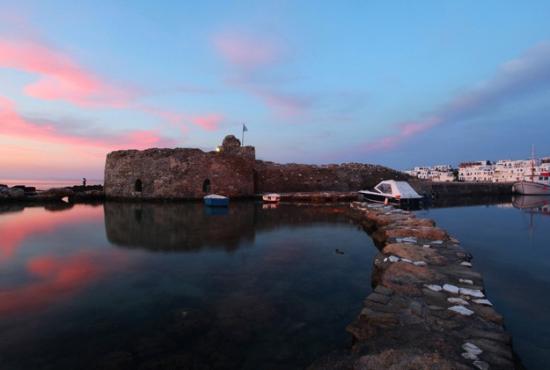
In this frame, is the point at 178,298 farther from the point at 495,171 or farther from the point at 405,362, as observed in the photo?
the point at 495,171

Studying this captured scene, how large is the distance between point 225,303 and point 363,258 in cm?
383

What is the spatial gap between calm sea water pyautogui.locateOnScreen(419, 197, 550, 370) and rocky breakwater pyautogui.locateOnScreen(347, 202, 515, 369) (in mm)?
634

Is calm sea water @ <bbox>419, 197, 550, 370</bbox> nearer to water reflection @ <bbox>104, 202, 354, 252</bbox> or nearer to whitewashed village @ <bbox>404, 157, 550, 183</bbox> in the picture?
water reflection @ <bbox>104, 202, 354, 252</bbox>

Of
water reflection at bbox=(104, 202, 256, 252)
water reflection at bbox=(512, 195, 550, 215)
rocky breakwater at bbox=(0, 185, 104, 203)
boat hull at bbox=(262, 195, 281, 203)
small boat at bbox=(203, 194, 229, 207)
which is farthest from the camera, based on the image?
rocky breakwater at bbox=(0, 185, 104, 203)

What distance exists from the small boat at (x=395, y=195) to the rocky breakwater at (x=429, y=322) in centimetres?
1201

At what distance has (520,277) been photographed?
18.8 feet

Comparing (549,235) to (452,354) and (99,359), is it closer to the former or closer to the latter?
(452,354)

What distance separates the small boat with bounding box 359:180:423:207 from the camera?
1662 cm

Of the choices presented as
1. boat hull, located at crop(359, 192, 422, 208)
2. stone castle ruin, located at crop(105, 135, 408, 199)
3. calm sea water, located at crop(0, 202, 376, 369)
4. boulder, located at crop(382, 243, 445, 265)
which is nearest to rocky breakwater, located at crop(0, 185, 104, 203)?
stone castle ruin, located at crop(105, 135, 408, 199)

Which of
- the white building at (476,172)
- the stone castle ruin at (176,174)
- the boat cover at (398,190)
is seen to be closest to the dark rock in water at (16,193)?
the stone castle ruin at (176,174)

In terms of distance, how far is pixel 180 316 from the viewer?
4.06 metres

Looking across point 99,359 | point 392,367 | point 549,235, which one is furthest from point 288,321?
point 549,235

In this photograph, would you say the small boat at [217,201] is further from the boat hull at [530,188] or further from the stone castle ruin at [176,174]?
the boat hull at [530,188]

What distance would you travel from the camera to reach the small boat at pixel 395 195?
54.5 feet
